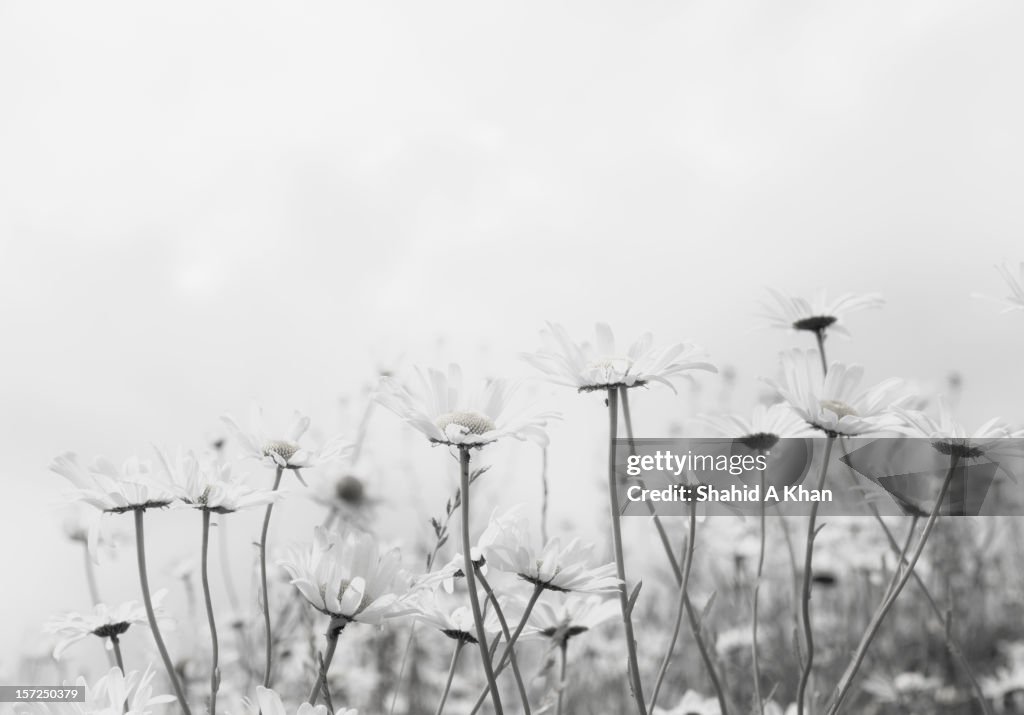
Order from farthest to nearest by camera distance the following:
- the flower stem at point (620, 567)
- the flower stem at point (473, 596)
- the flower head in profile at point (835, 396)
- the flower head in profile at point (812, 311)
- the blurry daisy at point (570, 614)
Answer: the flower head in profile at point (812, 311)
the blurry daisy at point (570, 614)
the flower head in profile at point (835, 396)
the flower stem at point (620, 567)
the flower stem at point (473, 596)

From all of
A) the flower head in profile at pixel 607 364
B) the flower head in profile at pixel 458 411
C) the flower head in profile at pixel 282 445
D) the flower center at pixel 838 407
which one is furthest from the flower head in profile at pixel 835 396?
the flower head in profile at pixel 282 445

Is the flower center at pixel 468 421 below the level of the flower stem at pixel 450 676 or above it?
above

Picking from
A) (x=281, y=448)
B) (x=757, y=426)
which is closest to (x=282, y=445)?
(x=281, y=448)

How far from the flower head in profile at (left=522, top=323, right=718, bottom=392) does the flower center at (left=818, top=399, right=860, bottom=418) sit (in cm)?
15

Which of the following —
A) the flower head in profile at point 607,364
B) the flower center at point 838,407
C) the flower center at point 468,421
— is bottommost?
the flower center at point 468,421

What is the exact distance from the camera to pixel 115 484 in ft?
3.39

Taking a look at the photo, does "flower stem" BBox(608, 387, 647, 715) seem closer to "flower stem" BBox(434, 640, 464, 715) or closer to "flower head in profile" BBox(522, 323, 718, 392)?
"flower head in profile" BBox(522, 323, 718, 392)

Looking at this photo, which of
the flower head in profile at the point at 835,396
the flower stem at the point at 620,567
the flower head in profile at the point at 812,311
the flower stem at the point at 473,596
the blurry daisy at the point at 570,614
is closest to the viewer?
the flower stem at the point at 473,596

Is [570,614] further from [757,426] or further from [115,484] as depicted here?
[115,484]

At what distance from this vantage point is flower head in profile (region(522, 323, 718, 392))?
1.09m

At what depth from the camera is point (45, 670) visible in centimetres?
362

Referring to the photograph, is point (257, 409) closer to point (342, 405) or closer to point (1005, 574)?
point (342, 405)

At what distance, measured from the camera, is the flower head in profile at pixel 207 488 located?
102 centimetres

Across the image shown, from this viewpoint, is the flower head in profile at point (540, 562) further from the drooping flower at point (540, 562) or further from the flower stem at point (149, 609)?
the flower stem at point (149, 609)
